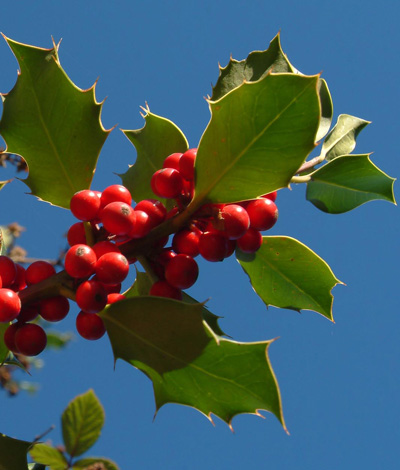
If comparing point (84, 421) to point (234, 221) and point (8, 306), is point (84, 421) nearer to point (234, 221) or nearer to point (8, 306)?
point (8, 306)

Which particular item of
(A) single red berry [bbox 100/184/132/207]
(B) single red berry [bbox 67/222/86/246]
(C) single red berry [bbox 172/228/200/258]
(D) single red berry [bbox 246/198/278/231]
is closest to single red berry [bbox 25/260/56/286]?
(B) single red berry [bbox 67/222/86/246]

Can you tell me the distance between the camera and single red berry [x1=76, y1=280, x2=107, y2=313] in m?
1.39

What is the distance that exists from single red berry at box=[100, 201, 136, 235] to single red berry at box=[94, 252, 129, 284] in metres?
0.08

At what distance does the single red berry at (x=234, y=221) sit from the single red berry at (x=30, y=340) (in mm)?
544

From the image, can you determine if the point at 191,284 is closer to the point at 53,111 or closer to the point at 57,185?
the point at 57,185

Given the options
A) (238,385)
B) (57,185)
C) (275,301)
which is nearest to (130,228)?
(57,185)

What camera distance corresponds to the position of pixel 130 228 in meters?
1.48

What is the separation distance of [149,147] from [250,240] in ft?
1.65

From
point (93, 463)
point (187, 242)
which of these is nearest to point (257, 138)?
point (187, 242)

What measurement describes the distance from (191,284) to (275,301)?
49 centimetres

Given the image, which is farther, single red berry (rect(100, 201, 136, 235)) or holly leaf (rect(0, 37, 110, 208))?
holly leaf (rect(0, 37, 110, 208))

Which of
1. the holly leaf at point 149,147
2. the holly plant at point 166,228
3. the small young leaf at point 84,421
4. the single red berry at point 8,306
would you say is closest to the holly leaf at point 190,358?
the holly plant at point 166,228

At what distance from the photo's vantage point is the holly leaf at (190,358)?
4.37ft

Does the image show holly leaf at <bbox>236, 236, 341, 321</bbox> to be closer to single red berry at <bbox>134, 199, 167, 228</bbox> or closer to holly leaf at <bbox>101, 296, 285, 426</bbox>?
single red berry at <bbox>134, 199, 167, 228</bbox>
